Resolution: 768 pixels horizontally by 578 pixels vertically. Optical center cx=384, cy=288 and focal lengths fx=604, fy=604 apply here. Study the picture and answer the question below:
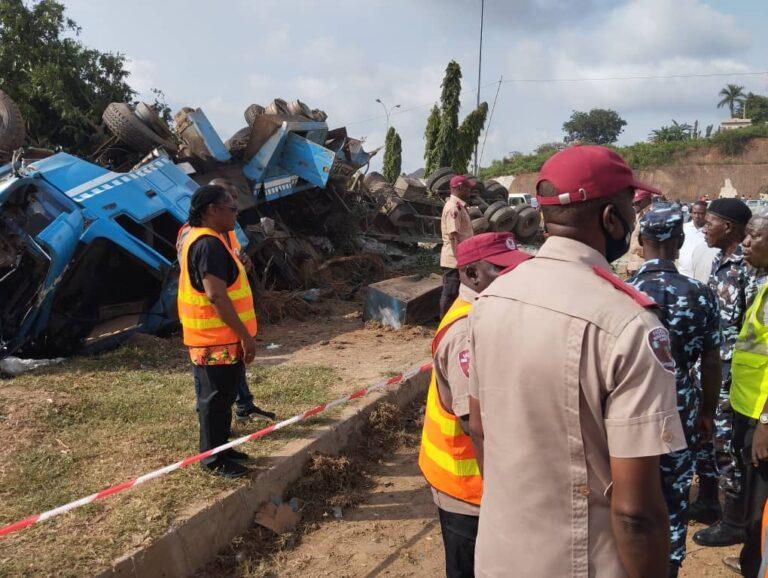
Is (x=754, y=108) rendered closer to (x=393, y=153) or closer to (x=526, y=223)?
(x=393, y=153)

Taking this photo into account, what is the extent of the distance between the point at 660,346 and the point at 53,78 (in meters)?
13.5

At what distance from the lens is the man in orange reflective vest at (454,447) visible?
1917mm

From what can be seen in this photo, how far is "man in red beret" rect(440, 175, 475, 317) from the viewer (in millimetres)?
6562

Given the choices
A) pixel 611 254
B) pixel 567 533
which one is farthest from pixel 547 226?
pixel 567 533

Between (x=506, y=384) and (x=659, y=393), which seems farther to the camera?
(x=506, y=384)

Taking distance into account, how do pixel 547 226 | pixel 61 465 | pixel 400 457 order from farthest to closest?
pixel 400 457 → pixel 61 465 → pixel 547 226

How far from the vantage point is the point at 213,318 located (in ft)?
11.4

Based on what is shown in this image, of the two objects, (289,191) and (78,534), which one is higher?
(289,191)

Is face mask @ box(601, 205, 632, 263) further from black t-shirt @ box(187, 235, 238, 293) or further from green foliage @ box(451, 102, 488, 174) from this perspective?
green foliage @ box(451, 102, 488, 174)

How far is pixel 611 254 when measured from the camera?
142 cm

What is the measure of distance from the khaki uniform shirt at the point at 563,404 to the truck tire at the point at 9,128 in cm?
917

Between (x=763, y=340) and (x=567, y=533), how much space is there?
186 cm

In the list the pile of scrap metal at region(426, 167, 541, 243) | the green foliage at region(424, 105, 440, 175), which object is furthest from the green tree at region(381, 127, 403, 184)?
the pile of scrap metal at region(426, 167, 541, 243)

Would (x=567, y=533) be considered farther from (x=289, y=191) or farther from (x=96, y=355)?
(x=289, y=191)
